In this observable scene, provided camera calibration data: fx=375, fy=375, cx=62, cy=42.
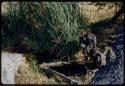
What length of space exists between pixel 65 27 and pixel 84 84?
96 cm

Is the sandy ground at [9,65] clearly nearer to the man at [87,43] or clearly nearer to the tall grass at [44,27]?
the tall grass at [44,27]

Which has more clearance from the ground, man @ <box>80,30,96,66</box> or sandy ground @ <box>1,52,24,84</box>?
man @ <box>80,30,96,66</box>

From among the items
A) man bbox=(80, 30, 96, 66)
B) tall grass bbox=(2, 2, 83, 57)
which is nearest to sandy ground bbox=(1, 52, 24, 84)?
tall grass bbox=(2, 2, 83, 57)

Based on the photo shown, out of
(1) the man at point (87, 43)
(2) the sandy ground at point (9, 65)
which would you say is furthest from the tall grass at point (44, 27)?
(2) the sandy ground at point (9, 65)

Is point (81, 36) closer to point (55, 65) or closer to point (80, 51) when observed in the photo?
point (80, 51)

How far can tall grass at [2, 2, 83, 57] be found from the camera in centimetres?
565

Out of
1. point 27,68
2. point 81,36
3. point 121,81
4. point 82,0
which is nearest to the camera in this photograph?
point 121,81

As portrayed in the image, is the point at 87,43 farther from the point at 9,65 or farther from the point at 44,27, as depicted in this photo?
the point at 9,65

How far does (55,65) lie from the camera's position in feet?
18.5

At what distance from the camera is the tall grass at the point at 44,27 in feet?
18.5

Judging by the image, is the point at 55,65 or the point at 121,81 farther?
the point at 55,65

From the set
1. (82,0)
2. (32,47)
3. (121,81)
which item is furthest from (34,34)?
(121,81)

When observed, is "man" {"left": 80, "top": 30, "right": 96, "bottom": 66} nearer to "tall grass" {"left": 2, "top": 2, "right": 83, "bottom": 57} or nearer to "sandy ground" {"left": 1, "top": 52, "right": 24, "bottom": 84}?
"tall grass" {"left": 2, "top": 2, "right": 83, "bottom": 57}

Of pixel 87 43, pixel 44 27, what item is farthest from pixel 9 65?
pixel 87 43
